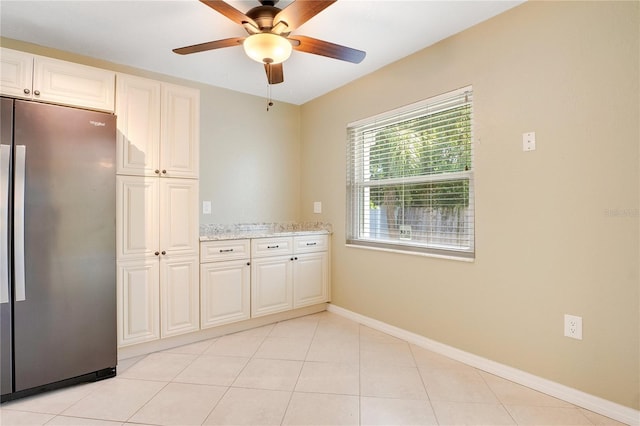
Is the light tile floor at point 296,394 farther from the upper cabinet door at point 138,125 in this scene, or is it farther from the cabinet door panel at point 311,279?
the upper cabinet door at point 138,125

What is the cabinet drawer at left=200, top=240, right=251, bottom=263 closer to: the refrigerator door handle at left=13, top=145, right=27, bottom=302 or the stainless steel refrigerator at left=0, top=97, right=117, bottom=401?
the stainless steel refrigerator at left=0, top=97, right=117, bottom=401

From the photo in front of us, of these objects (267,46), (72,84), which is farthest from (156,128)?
(267,46)

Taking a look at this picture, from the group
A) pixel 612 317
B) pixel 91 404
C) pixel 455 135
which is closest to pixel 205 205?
pixel 91 404

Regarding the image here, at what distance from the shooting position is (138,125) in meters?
2.42

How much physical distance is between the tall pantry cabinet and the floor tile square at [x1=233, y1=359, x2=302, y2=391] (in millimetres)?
725

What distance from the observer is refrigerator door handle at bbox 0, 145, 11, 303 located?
1762 mm

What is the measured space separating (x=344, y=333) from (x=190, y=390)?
1.37 meters

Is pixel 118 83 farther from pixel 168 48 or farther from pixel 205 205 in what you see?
pixel 205 205

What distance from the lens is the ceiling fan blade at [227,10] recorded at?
1562 mm

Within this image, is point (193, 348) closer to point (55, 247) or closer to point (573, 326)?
point (55, 247)

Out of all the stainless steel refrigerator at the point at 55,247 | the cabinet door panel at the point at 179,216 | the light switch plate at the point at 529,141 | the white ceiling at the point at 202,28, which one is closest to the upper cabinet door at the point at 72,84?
the stainless steel refrigerator at the point at 55,247

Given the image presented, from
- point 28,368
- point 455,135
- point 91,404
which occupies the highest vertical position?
point 455,135

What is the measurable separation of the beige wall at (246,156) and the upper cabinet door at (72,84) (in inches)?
28.0

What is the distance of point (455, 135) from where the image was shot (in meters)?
2.42
